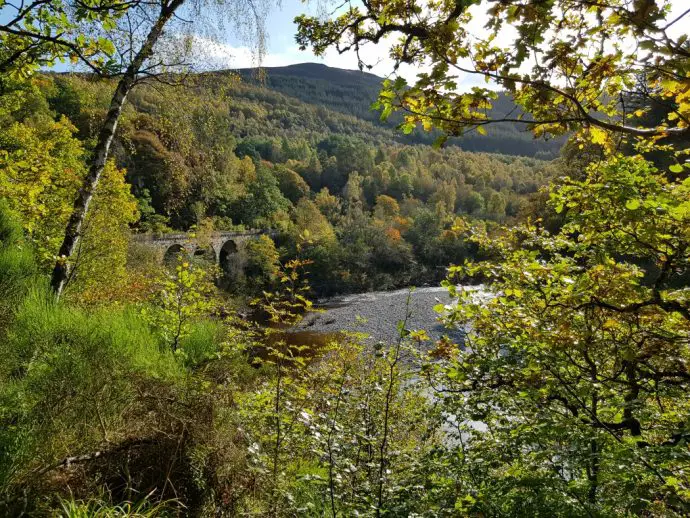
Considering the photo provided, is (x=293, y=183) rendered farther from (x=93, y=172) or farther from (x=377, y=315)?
(x=93, y=172)

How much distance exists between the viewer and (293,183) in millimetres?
63188

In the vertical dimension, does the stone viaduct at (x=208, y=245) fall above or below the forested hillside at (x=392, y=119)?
below

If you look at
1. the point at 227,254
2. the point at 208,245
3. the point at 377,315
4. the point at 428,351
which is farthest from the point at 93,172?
the point at 227,254

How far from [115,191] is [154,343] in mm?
10401

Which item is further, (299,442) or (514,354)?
(299,442)

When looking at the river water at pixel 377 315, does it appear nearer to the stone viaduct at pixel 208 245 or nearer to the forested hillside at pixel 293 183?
the forested hillside at pixel 293 183

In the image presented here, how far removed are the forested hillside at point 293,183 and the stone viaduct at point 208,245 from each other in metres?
1.89

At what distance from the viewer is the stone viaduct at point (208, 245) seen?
88.9ft

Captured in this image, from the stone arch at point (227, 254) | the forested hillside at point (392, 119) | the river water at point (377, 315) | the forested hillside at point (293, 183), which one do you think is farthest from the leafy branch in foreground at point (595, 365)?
the forested hillside at point (392, 119)

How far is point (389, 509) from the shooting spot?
7.91 ft

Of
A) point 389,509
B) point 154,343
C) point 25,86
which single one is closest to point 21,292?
point 154,343

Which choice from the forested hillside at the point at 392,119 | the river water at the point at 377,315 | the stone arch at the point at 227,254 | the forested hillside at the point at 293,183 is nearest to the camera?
the forested hillside at the point at 293,183

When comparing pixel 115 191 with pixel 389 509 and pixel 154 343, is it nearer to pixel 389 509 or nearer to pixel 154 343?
pixel 154 343

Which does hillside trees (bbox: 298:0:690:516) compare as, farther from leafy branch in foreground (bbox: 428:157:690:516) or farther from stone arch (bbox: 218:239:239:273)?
stone arch (bbox: 218:239:239:273)
